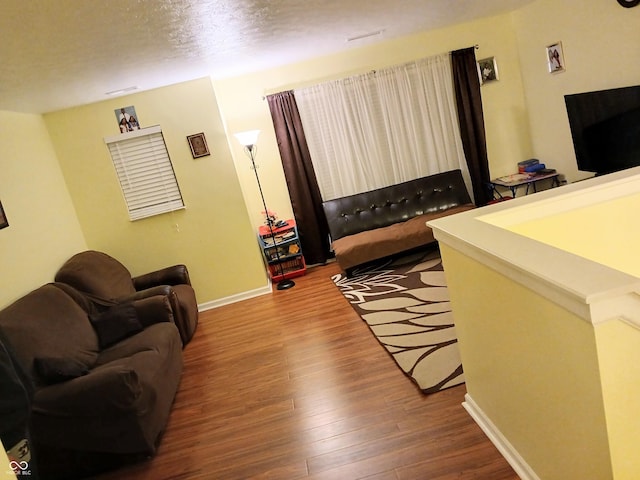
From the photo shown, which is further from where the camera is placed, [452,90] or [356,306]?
[452,90]

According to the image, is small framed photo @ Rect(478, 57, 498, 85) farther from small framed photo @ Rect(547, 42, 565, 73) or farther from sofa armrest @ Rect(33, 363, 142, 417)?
sofa armrest @ Rect(33, 363, 142, 417)

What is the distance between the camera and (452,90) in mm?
5074

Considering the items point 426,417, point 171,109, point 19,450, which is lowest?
point 426,417

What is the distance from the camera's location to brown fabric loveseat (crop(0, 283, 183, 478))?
7.50 feet

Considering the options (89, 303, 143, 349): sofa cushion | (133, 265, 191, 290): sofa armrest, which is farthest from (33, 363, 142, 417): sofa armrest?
(133, 265, 191, 290): sofa armrest

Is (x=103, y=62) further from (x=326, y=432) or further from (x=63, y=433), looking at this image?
(x=326, y=432)

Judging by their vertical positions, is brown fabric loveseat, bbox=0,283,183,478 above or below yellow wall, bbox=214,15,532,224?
below

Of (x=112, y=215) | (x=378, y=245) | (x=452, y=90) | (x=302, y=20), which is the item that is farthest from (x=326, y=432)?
(x=452, y=90)

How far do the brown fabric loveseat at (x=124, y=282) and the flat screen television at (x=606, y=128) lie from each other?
3.83 meters

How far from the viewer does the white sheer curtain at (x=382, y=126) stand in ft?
16.3

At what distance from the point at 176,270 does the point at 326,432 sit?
2471mm

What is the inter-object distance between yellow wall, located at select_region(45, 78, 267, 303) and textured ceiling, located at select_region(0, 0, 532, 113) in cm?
23

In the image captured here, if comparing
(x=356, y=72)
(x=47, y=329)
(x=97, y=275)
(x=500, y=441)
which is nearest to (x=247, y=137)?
(x=356, y=72)

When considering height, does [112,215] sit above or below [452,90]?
below
